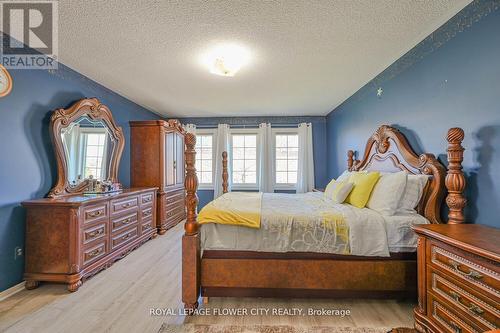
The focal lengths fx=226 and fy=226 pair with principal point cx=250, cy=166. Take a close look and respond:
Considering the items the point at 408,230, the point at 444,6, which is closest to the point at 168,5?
the point at 444,6

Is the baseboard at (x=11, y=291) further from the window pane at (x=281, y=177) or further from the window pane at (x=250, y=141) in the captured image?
the window pane at (x=281, y=177)

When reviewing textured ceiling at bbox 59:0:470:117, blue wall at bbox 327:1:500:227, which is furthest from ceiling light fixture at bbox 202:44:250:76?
blue wall at bbox 327:1:500:227

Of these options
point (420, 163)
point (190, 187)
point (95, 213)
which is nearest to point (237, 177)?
point (95, 213)

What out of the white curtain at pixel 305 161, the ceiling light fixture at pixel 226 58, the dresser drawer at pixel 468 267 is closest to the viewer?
the dresser drawer at pixel 468 267

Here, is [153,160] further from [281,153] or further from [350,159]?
[350,159]

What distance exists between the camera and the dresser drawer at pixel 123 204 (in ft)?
9.05

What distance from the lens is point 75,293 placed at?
6.96 ft

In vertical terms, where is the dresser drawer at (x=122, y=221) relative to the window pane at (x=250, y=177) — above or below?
below

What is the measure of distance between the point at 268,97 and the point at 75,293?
3.54 m

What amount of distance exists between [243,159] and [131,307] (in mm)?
3806

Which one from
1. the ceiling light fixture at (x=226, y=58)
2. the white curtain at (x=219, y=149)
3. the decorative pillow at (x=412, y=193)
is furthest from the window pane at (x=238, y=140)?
the decorative pillow at (x=412, y=193)

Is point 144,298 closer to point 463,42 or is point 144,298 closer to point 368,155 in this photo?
point 368,155

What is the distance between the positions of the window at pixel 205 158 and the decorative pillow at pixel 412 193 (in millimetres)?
4034

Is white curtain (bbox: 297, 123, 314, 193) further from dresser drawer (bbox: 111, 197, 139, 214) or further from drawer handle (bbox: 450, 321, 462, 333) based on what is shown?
drawer handle (bbox: 450, 321, 462, 333)
